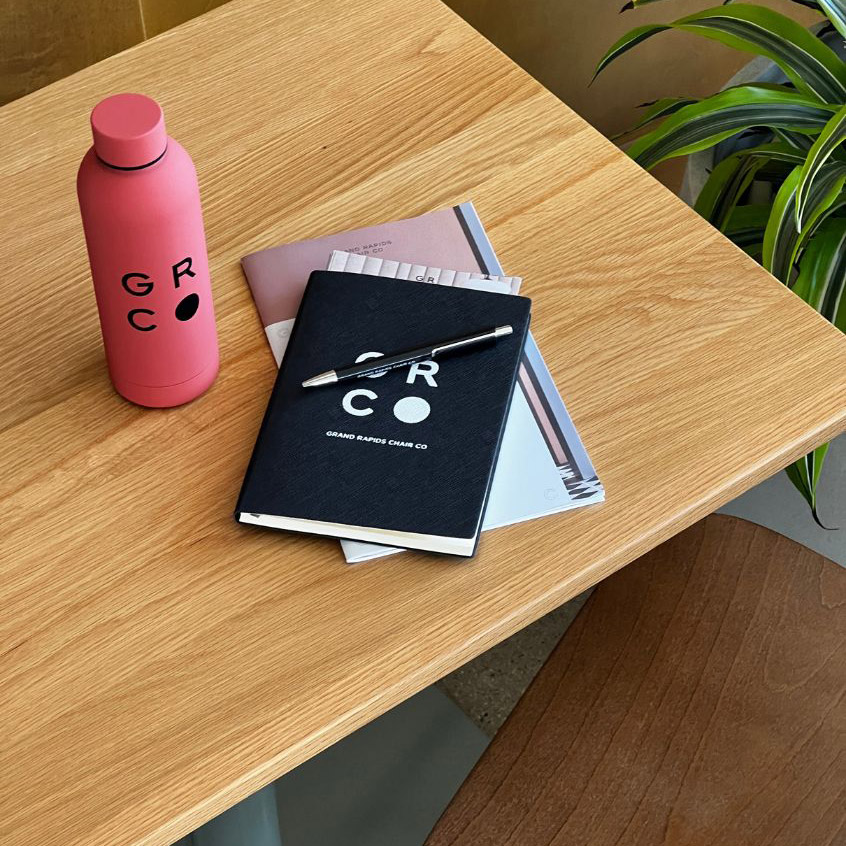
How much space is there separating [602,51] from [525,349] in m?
1.26

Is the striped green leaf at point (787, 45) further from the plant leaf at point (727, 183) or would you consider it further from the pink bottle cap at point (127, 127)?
the pink bottle cap at point (127, 127)

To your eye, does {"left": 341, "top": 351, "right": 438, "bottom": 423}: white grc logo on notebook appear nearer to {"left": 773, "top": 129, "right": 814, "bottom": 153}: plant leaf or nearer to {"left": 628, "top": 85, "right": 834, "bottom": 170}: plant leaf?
{"left": 628, "top": 85, "right": 834, "bottom": 170}: plant leaf

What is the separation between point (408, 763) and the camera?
4.90ft

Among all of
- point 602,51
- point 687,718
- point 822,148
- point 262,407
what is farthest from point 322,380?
point 602,51

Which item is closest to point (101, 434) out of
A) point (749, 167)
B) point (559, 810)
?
point (559, 810)

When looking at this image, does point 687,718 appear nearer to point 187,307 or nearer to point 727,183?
point 187,307

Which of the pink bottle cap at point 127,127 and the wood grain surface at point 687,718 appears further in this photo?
the wood grain surface at point 687,718

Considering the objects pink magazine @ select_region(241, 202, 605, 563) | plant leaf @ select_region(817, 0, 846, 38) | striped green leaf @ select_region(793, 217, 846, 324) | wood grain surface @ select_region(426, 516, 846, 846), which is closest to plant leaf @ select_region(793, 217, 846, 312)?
striped green leaf @ select_region(793, 217, 846, 324)

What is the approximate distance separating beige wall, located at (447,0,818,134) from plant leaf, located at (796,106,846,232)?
0.71 m

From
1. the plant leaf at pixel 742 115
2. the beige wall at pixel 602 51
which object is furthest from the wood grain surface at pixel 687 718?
the beige wall at pixel 602 51

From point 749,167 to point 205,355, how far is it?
852 millimetres

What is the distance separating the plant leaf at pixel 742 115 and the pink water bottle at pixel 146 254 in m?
0.69

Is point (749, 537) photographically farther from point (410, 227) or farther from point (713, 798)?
point (410, 227)

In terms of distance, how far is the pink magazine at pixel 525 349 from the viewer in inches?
29.7
